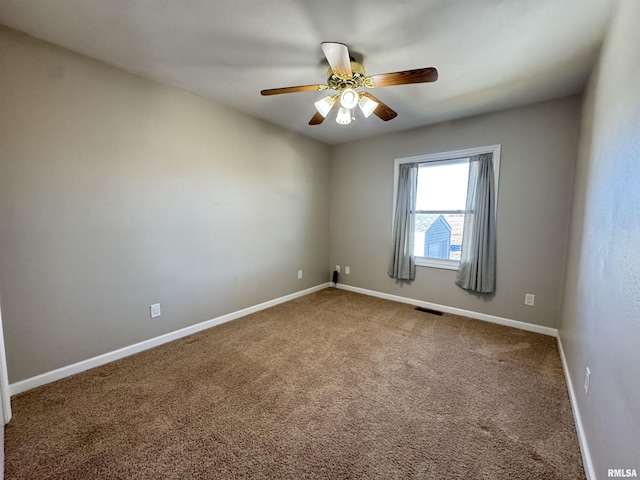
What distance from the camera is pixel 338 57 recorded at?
161cm


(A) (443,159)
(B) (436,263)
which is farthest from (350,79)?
(B) (436,263)

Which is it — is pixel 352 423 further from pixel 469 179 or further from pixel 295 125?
pixel 295 125

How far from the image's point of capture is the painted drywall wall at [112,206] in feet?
5.80

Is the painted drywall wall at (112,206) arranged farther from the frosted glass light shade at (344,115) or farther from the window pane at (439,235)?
the window pane at (439,235)

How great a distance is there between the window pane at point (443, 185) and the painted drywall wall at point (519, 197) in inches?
9.2

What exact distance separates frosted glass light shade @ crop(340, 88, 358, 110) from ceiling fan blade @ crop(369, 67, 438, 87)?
0.52 ft

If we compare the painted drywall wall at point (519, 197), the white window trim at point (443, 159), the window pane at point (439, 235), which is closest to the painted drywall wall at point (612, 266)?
the painted drywall wall at point (519, 197)

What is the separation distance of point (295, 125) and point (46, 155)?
2451 mm

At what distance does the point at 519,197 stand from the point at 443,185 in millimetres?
844

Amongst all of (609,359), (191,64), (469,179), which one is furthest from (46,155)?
(469,179)

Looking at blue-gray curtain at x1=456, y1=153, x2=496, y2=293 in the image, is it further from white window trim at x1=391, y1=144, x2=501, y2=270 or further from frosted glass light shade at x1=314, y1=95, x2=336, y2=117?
frosted glass light shade at x1=314, y1=95, x2=336, y2=117

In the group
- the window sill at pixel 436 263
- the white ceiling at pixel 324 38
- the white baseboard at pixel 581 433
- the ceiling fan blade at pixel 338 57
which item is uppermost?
the white ceiling at pixel 324 38

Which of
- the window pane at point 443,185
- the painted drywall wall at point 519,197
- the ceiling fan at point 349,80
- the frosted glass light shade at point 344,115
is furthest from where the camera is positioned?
the window pane at point 443,185

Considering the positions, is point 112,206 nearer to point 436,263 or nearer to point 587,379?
point 587,379
